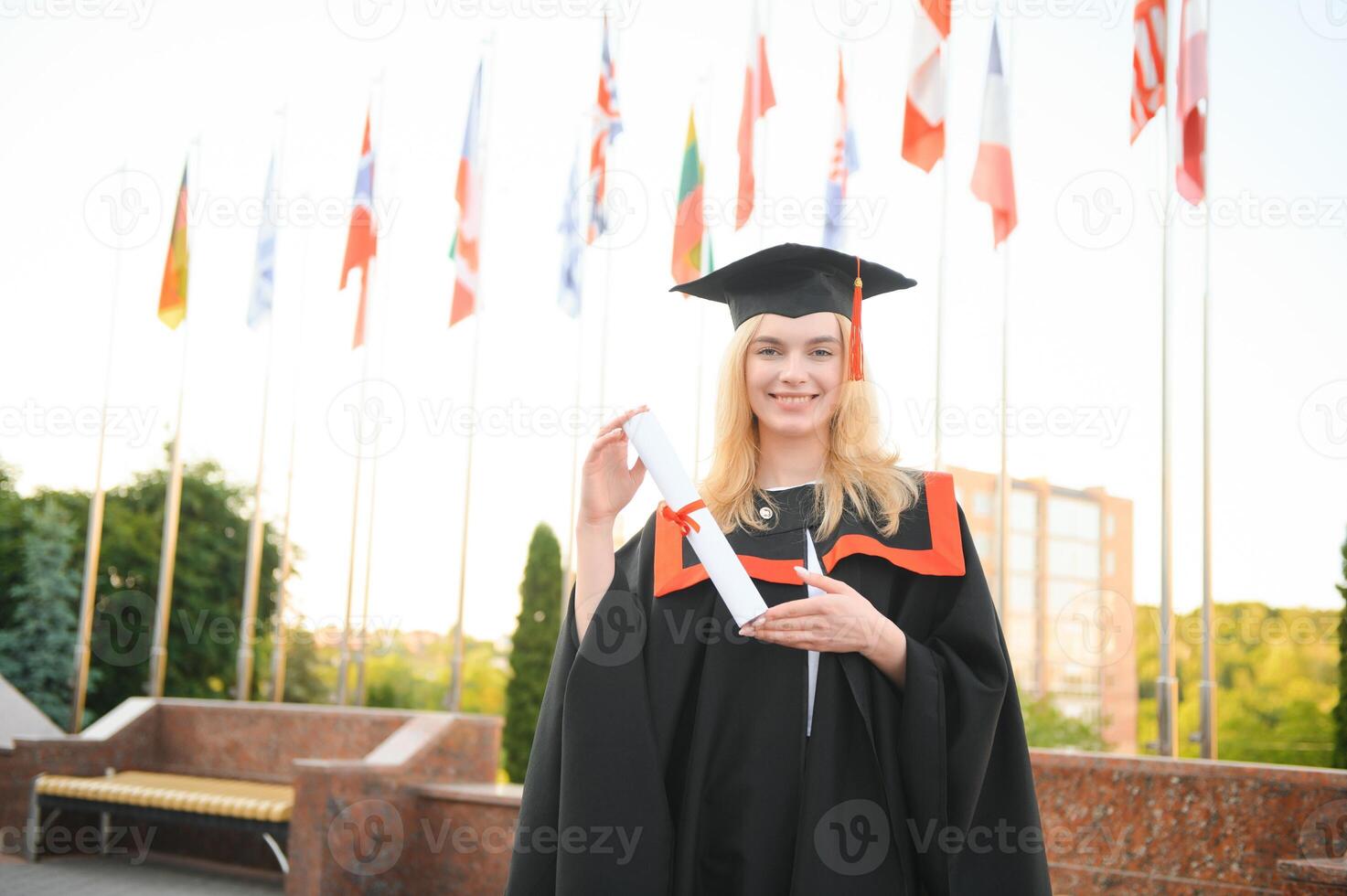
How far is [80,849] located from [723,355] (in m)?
9.29

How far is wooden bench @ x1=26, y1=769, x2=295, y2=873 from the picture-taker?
294 inches

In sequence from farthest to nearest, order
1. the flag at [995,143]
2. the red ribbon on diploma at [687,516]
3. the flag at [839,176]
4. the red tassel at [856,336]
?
the flag at [839,176]
the flag at [995,143]
the red tassel at [856,336]
the red ribbon on diploma at [687,516]

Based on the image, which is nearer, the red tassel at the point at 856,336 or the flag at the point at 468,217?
the red tassel at the point at 856,336

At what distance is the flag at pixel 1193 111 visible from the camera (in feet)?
27.0

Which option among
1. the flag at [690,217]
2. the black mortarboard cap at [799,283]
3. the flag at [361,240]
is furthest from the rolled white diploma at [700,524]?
the flag at [361,240]

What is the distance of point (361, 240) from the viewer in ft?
41.4

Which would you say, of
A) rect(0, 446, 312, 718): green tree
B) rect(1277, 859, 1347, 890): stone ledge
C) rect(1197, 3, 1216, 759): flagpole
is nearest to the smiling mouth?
rect(1277, 859, 1347, 890): stone ledge

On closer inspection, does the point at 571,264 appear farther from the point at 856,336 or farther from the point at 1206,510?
the point at 856,336

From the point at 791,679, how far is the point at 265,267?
12418mm

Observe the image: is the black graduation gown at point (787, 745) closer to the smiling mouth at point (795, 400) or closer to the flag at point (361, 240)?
the smiling mouth at point (795, 400)

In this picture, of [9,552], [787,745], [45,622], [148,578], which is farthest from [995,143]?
[9,552]

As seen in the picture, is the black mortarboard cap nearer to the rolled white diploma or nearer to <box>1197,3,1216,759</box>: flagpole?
the rolled white diploma

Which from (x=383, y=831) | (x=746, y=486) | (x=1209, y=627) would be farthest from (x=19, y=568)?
(x=746, y=486)

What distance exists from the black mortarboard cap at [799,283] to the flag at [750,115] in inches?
334
